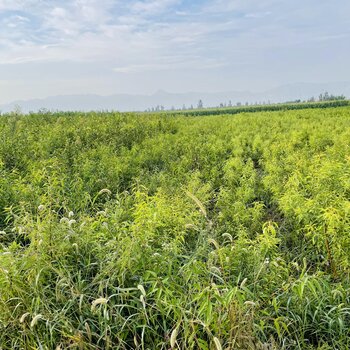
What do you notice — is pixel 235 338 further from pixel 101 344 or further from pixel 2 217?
pixel 2 217

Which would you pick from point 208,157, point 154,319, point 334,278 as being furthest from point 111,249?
point 208,157

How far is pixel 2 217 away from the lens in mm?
4156

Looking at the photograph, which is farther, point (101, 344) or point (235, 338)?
point (101, 344)

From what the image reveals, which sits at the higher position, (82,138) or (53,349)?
(82,138)

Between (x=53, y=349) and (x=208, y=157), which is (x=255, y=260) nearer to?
(x=53, y=349)

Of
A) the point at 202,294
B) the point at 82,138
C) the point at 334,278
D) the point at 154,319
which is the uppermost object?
the point at 82,138

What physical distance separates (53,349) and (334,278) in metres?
2.22

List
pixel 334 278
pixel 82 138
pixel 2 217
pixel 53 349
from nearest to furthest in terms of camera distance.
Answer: pixel 53 349 → pixel 334 278 → pixel 2 217 → pixel 82 138

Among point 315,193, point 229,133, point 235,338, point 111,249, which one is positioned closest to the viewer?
point 235,338

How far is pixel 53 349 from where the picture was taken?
76.5 inches

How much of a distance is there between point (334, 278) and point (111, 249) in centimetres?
184

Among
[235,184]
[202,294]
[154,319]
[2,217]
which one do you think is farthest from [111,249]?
[235,184]

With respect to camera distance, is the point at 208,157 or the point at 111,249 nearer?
the point at 111,249

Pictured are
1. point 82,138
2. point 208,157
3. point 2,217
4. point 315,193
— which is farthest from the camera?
point 82,138
